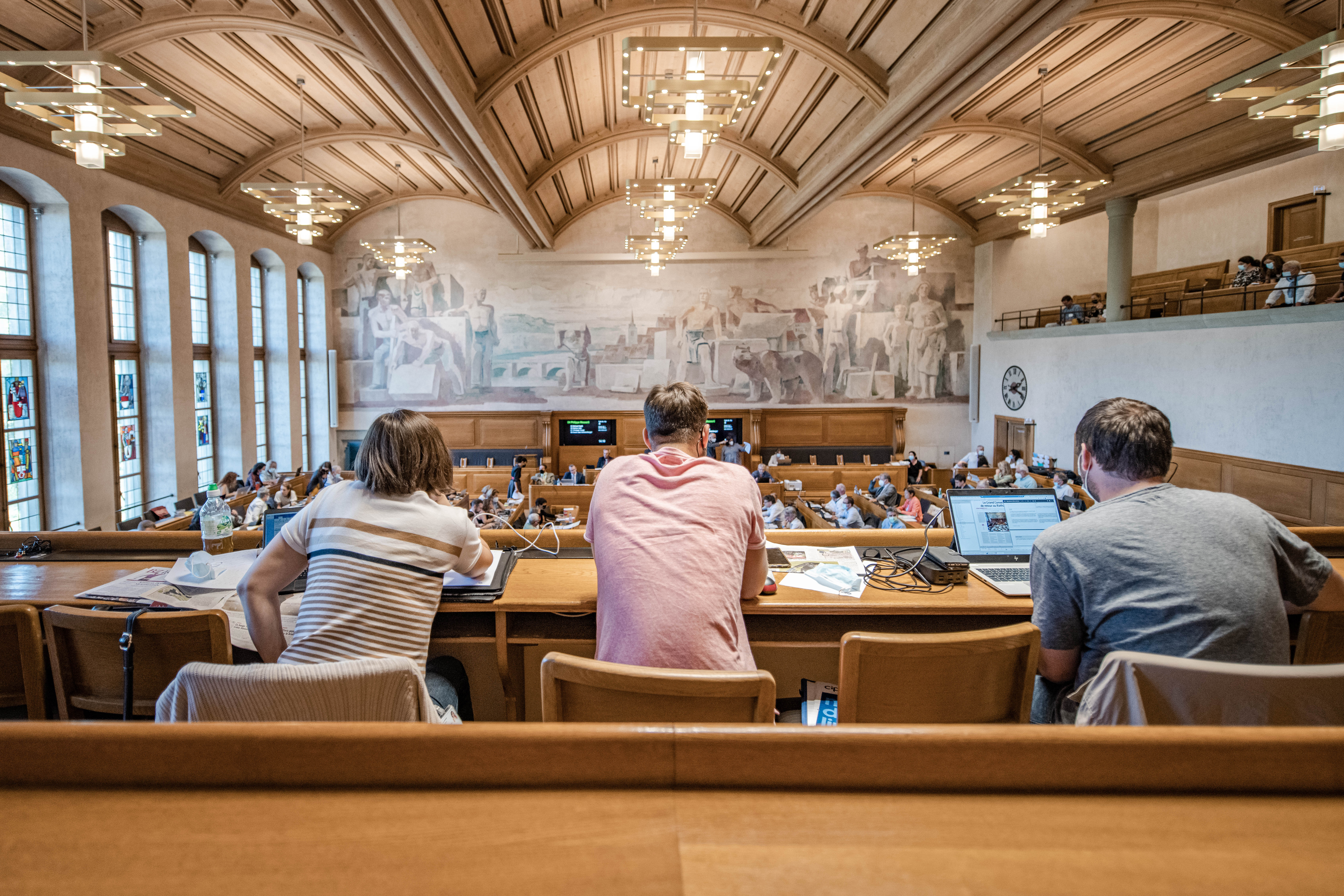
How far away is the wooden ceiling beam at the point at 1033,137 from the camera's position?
10539 millimetres

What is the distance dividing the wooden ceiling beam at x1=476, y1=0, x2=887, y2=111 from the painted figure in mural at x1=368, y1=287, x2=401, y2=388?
9.17 meters

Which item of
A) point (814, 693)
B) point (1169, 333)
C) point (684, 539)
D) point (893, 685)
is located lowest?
point (814, 693)

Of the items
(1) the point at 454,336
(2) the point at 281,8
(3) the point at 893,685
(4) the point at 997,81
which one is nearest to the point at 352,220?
(1) the point at 454,336

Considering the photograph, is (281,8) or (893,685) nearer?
(893,685)

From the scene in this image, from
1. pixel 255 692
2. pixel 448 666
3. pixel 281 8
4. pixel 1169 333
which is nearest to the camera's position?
pixel 255 692

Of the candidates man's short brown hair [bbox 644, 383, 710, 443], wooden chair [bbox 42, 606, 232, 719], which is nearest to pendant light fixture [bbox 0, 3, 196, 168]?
wooden chair [bbox 42, 606, 232, 719]

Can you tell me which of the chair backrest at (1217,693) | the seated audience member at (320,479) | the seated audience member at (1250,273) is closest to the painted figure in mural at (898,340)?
the seated audience member at (1250,273)

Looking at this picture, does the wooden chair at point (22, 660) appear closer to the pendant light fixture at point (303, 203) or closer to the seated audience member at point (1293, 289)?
the pendant light fixture at point (303, 203)

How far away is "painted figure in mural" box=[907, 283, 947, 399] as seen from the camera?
16.4 metres

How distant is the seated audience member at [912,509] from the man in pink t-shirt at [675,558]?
7026 millimetres

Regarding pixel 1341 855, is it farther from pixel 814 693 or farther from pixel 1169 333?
pixel 1169 333

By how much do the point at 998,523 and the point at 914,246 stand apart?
10.7 metres

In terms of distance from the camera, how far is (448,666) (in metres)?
2.60

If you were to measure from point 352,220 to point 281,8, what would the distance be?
9773 millimetres
